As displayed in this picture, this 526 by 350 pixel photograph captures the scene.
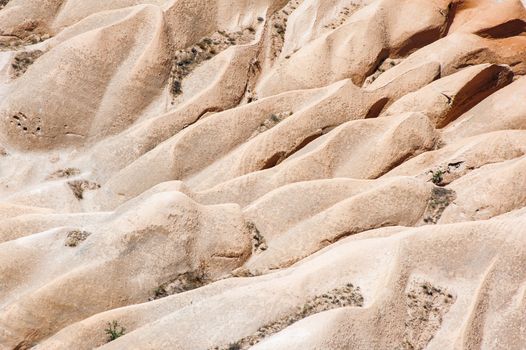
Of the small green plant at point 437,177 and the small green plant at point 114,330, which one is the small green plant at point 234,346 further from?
the small green plant at point 437,177

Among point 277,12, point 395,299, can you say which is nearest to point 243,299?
point 395,299

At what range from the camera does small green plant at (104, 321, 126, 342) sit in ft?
47.1

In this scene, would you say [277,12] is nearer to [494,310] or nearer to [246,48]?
[246,48]

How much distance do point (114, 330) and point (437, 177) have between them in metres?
6.42

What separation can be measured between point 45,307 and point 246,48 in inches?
308

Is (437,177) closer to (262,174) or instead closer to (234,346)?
(262,174)

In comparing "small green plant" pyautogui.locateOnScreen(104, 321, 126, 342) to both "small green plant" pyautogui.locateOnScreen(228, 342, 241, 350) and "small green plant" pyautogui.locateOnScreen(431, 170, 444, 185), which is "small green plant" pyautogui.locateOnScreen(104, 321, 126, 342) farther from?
"small green plant" pyautogui.locateOnScreen(431, 170, 444, 185)

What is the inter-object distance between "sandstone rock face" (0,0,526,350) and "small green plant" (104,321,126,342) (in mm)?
31

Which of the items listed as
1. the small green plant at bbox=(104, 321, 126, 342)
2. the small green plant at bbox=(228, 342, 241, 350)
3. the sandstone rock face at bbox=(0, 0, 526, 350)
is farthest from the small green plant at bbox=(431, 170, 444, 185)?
the small green plant at bbox=(104, 321, 126, 342)

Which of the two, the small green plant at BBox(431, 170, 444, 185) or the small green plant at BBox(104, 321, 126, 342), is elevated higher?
the small green plant at BBox(104, 321, 126, 342)

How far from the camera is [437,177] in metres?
17.5

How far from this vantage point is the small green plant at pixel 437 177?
17.5 metres

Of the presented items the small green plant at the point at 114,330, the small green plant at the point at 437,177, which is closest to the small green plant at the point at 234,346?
the small green plant at the point at 114,330

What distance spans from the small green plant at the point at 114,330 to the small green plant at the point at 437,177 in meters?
6.21
